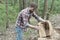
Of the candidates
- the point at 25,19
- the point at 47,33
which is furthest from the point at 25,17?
the point at 47,33

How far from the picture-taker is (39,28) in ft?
21.5

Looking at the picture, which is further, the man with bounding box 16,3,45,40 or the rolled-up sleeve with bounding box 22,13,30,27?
the rolled-up sleeve with bounding box 22,13,30,27

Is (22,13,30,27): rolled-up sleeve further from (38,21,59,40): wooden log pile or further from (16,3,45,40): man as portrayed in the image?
(38,21,59,40): wooden log pile

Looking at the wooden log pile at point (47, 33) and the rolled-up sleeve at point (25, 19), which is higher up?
the rolled-up sleeve at point (25, 19)

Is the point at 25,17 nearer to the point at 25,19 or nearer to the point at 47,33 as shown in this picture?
the point at 25,19

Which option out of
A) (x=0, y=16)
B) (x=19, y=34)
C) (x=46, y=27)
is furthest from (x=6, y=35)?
(x=0, y=16)

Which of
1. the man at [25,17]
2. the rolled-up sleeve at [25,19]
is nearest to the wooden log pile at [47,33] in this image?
the man at [25,17]

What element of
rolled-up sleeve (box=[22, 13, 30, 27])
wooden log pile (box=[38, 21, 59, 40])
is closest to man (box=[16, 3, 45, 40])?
rolled-up sleeve (box=[22, 13, 30, 27])

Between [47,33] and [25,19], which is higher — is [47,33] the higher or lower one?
the lower one

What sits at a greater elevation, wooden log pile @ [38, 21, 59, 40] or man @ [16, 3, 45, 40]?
man @ [16, 3, 45, 40]

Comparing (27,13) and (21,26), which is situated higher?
(27,13)

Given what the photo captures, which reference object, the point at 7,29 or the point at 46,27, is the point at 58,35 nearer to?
the point at 46,27

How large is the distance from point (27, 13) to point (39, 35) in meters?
0.81

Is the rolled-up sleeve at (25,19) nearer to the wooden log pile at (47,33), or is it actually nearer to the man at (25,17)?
the man at (25,17)
